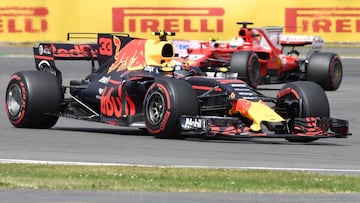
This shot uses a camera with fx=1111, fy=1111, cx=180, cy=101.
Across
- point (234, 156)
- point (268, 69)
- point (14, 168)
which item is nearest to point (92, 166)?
point (14, 168)

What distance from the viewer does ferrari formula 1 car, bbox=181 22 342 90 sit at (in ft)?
88.0

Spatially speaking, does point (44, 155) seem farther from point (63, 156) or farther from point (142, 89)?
point (142, 89)

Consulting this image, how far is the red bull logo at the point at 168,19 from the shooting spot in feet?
124

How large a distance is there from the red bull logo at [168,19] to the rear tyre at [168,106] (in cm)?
2232

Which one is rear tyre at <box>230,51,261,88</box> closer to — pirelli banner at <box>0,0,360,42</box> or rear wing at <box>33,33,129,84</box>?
rear wing at <box>33,33,129,84</box>

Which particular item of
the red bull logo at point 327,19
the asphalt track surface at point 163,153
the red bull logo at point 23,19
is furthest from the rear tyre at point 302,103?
the red bull logo at point 23,19

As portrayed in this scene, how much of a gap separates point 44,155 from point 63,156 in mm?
238

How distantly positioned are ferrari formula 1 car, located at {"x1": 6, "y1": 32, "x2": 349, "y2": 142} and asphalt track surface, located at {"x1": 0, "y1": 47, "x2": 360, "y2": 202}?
0.74 feet

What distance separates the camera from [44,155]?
526 inches

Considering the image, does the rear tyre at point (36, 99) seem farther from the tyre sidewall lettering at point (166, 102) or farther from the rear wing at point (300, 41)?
the rear wing at point (300, 41)

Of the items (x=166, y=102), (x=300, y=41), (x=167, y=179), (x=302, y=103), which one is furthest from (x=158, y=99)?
(x=300, y=41)

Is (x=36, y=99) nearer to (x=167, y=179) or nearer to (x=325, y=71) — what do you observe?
(x=167, y=179)

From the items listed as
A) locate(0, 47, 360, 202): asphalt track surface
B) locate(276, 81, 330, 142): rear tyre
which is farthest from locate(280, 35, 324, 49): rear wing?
locate(276, 81, 330, 142): rear tyre

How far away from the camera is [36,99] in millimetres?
16656
